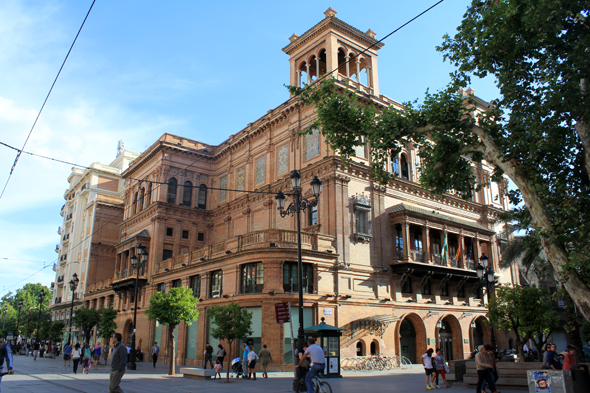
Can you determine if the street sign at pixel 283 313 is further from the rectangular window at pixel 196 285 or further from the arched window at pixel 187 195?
the arched window at pixel 187 195

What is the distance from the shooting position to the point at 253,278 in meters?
28.7

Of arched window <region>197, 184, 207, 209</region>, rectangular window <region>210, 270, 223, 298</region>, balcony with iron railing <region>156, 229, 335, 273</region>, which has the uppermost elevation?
arched window <region>197, 184, 207, 209</region>

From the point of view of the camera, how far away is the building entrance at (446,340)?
35281 millimetres

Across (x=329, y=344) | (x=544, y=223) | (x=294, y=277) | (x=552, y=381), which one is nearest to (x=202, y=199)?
(x=294, y=277)

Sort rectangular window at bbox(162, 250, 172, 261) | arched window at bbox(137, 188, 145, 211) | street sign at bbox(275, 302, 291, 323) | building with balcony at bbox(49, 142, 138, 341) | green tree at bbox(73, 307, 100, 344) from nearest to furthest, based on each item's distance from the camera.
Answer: street sign at bbox(275, 302, 291, 323) → green tree at bbox(73, 307, 100, 344) → rectangular window at bbox(162, 250, 172, 261) → arched window at bbox(137, 188, 145, 211) → building with balcony at bbox(49, 142, 138, 341)

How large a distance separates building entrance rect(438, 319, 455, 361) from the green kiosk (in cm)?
1584

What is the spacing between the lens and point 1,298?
126m

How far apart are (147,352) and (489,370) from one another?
3220cm

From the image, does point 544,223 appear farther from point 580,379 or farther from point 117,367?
point 117,367

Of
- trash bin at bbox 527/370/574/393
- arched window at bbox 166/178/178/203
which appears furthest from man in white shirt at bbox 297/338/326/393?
arched window at bbox 166/178/178/203

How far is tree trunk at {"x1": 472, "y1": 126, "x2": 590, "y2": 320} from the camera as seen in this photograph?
11094 millimetres

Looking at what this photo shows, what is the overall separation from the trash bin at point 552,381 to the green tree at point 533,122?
1.68m

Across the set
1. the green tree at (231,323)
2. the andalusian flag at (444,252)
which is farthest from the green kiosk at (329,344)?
the andalusian flag at (444,252)

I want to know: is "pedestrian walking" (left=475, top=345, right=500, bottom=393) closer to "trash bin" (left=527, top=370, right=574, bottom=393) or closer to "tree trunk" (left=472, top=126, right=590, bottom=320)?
"trash bin" (left=527, top=370, right=574, bottom=393)
